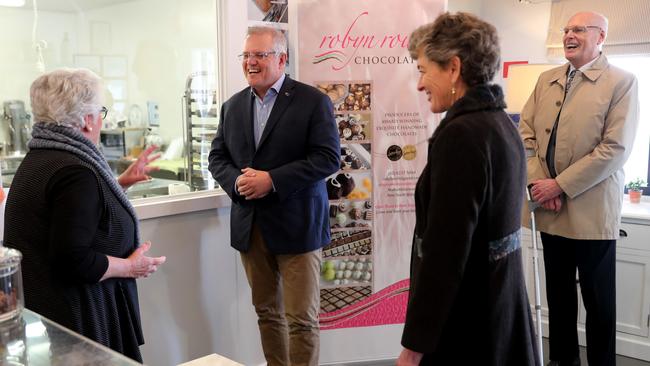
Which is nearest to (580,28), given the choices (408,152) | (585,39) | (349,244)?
(585,39)

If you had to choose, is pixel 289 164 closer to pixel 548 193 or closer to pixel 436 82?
pixel 436 82

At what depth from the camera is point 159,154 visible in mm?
3004

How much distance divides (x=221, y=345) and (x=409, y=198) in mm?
1173

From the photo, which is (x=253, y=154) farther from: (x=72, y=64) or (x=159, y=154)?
(x=72, y=64)

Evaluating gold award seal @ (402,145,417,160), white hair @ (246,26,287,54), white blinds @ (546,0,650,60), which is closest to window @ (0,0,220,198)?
white hair @ (246,26,287,54)

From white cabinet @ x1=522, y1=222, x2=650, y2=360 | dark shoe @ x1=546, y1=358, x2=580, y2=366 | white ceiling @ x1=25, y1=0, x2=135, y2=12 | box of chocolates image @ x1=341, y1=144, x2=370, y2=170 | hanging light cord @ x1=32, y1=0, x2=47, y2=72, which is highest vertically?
white ceiling @ x1=25, y1=0, x2=135, y2=12

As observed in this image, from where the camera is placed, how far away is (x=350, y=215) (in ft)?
9.50

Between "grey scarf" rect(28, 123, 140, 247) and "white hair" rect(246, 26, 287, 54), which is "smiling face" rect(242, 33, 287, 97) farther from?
"grey scarf" rect(28, 123, 140, 247)

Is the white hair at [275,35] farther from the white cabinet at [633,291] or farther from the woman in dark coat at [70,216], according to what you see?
the white cabinet at [633,291]

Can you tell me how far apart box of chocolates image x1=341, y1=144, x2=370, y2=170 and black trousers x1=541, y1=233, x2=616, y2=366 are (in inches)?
36.6

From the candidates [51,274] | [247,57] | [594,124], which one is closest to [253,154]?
[247,57]

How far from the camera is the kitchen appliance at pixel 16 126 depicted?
101 inches

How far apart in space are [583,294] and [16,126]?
2732 millimetres

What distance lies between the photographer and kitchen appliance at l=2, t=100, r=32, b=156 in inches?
101
